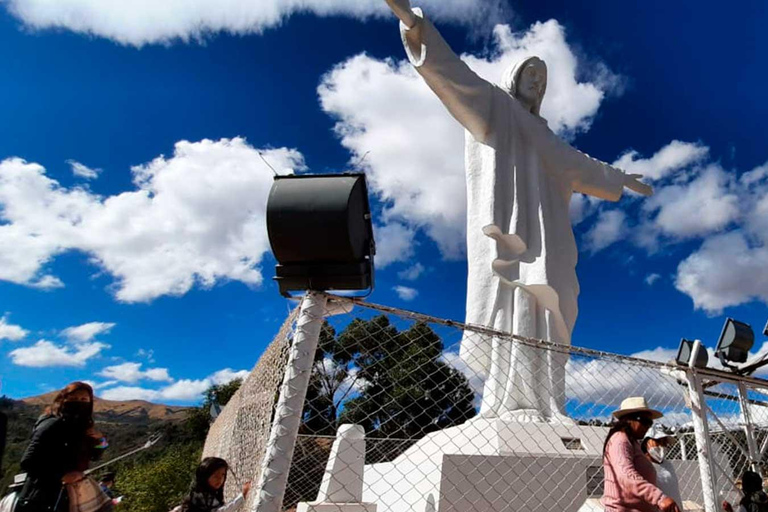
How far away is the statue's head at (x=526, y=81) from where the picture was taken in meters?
6.21

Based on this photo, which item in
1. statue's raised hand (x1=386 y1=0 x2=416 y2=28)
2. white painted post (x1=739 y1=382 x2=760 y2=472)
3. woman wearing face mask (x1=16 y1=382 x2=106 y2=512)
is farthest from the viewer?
statue's raised hand (x1=386 y1=0 x2=416 y2=28)

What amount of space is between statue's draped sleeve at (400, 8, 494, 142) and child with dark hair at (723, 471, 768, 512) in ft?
12.6

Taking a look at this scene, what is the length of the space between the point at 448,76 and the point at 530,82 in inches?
60.2

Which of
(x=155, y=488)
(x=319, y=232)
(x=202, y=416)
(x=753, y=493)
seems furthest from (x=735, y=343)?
(x=202, y=416)

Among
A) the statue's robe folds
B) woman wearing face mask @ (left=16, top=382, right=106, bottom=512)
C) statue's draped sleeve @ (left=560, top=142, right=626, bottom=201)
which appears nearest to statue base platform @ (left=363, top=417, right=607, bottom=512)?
the statue's robe folds

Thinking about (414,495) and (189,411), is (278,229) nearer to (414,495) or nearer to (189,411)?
(414,495)

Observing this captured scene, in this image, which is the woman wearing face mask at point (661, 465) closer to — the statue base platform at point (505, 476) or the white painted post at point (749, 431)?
the white painted post at point (749, 431)

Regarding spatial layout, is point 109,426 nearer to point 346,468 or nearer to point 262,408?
point 346,468

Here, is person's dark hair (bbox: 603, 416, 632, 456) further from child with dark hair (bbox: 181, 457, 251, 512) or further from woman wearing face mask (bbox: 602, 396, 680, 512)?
child with dark hair (bbox: 181, 457, 251, 512)

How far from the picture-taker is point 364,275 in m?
1.70

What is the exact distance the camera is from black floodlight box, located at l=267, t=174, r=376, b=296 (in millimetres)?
1578

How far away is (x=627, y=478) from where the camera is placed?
6.44 feet

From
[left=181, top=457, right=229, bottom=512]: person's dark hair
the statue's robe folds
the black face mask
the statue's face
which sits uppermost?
the statue's face

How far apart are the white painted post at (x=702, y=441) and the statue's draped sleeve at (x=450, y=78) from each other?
11.6ft
